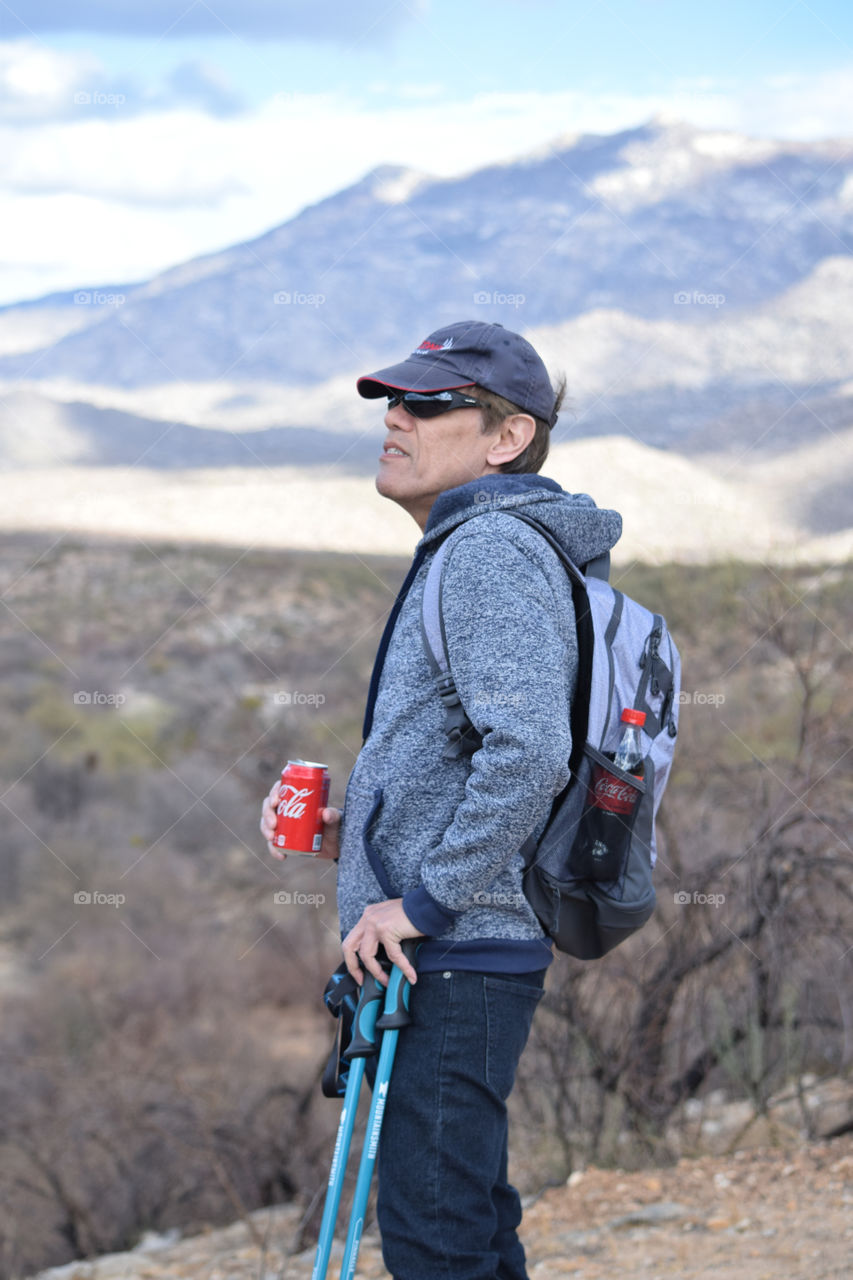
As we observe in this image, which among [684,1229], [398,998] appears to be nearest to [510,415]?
[398,998]

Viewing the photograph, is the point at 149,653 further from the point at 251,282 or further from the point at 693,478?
the point at 251,282

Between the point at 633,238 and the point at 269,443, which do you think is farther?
the point at 633,238

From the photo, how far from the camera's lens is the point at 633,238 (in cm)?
10656

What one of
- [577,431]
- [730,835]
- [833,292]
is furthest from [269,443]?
[730,835]

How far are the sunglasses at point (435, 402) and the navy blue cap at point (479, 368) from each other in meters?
0.02

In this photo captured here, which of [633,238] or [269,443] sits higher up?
[633,238]

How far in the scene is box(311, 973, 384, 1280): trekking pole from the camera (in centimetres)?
211

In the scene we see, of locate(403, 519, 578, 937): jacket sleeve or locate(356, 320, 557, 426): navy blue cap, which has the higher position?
locate(356, 320, 557, 426): navy blue cap

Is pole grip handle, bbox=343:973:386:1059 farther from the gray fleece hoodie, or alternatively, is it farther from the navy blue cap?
the navy blue cap

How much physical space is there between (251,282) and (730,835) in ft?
366

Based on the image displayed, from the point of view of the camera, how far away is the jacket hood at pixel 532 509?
2.24m

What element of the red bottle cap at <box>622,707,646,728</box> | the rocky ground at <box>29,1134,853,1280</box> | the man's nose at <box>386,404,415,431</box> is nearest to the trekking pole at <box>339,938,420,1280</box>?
the red bottle cap at <box>622,707,646,728</box>

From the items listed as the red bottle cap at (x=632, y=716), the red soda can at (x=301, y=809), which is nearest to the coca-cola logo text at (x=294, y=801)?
the red soda can at (x=301, y=809)

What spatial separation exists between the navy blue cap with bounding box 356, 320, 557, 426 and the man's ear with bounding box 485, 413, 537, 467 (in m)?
0.03
